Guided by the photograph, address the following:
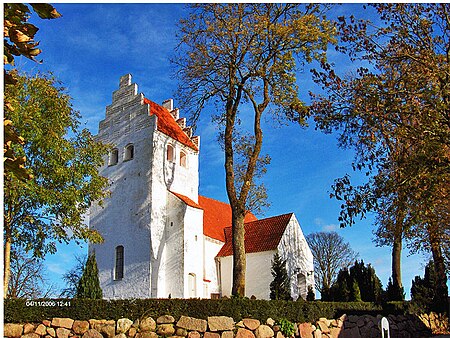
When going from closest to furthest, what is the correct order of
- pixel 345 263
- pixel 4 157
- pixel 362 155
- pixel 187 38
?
pixel 4 157 → pixel 362 155 → pixel 187 38 → pixel 345 263

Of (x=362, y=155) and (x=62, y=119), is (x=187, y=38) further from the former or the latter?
(x=362, y=155)

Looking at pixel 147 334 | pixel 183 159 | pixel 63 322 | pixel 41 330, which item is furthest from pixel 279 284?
pixel 41 330

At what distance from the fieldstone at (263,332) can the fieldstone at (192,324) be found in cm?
141

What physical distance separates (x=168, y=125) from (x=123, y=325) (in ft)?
56.4

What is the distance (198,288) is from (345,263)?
58.0 ft

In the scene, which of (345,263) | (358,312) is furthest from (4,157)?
(345,263)

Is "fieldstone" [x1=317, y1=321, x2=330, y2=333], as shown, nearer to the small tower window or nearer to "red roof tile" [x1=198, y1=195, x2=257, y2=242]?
"red roof tile" [x1=198, y1=195, x2=257, y2=242]

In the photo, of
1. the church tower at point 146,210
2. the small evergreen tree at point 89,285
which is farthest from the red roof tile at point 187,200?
the small evergreen tree at point 89,285

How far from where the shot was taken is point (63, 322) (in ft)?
38.2

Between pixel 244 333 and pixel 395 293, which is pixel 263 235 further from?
pixel 244 333

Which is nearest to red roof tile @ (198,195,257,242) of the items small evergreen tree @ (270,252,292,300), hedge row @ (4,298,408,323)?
small evergreen tree @ (270,252,292,300)

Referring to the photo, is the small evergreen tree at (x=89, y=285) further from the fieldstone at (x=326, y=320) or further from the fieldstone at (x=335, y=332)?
the fieldstone at (x=335, y=332)

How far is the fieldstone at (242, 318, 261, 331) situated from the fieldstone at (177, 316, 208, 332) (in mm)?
1057

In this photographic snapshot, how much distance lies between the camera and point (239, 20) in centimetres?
1673
